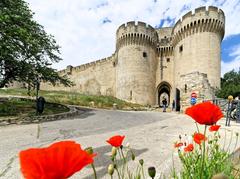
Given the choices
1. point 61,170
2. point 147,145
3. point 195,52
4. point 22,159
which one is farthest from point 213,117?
point 195,52

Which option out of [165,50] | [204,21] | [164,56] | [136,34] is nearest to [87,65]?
[136,34]

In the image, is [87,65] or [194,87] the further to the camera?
[87,65]

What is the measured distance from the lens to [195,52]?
28750 millimetres

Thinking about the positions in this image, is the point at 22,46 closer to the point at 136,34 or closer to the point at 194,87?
the point at 194,87

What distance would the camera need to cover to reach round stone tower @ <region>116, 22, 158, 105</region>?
31.7 metres

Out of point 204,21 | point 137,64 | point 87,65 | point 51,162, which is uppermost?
point 204,21

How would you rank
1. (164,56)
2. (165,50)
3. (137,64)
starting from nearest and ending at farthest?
(137,64)
(165,50)
(164,56)

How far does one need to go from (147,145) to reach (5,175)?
10.2 ft

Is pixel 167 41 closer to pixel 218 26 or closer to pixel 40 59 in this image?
pixel 218 26

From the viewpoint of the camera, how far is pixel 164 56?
3462cm

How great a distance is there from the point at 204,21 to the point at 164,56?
8.75 m

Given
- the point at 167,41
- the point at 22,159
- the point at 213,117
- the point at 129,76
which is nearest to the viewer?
the point at 22,159

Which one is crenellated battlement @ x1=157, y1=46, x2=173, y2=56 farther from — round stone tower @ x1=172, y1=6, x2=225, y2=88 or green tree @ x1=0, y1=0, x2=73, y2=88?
green tree @ x1=0, y1=0, x2=73, y2=88

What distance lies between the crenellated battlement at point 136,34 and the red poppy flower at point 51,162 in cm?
3269
